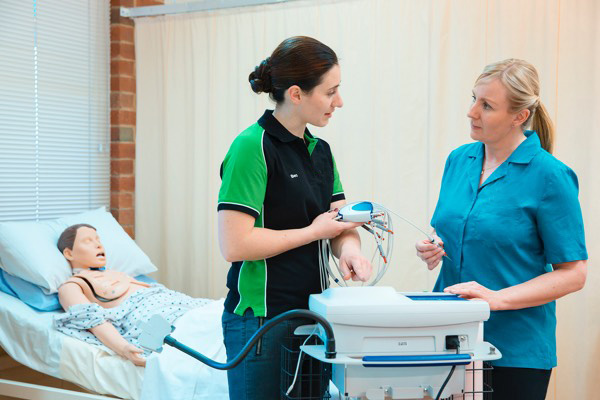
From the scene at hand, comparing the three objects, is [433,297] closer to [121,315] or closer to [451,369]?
[451,369]

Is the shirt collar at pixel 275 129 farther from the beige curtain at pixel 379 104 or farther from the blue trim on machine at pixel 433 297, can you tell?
the beige curtain at pixel 379 104

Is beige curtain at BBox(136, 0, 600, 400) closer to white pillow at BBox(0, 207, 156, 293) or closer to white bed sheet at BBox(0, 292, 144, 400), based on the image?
white pillow at BBox(0, 207, 156, 293)

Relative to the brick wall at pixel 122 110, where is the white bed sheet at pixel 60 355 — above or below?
below

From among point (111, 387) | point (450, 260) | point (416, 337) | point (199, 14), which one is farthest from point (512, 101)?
point (199, 14)

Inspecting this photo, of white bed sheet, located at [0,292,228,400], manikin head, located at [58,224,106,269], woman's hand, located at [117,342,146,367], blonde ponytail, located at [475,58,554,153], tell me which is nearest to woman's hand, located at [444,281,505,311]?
blonde ponytail, located at [475,58,554,153]

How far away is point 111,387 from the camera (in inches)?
104

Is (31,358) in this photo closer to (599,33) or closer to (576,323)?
(576,323)

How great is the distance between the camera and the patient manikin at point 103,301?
107 inches

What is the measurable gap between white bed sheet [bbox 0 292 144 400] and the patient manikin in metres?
0.05

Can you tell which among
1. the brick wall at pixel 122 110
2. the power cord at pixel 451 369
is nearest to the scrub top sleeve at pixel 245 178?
the power cord at pixel 451 369

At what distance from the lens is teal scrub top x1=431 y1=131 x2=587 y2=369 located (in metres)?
1.54

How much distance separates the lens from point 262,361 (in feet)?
4.96

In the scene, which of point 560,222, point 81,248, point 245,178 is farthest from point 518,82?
point 81,248

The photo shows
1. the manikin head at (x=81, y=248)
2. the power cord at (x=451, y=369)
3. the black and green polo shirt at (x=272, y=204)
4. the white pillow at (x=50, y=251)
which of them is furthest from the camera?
the manikin head at (x=81, y=248)
